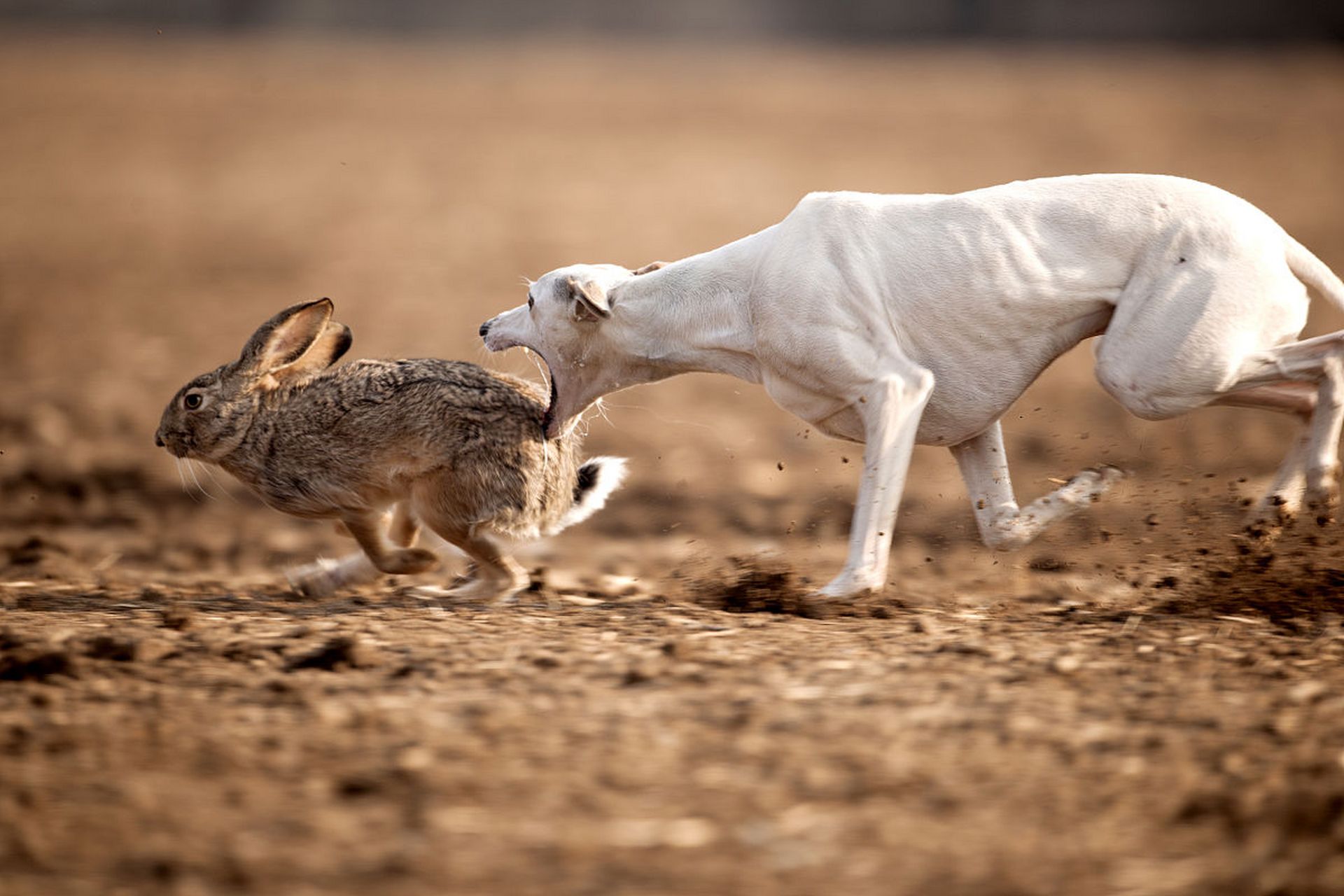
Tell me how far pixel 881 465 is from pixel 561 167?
1783 cm

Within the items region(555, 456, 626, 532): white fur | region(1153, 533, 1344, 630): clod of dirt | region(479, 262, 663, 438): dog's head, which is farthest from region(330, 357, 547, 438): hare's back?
region(1153, 533, 1344, 630): clod of dirt

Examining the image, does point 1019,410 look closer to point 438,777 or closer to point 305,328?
point 305,328

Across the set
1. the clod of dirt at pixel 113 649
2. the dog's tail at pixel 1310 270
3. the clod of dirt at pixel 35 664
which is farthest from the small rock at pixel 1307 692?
the clod of dirt at pixel 35 664

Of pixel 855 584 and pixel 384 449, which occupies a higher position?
pixel 384 449

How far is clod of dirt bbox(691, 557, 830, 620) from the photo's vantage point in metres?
6.00

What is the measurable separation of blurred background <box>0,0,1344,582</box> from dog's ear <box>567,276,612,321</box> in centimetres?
97

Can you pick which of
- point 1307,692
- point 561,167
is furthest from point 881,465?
point 561,167

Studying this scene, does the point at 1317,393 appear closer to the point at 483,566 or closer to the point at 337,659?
the point at 483,566

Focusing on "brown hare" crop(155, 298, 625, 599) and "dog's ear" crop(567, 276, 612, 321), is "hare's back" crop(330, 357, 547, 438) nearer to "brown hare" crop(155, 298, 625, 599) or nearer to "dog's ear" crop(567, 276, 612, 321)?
"brown hare" crop(155, 298, 625, 599)

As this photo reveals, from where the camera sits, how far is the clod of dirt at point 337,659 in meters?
5.05

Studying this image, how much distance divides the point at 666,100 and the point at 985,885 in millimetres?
27907

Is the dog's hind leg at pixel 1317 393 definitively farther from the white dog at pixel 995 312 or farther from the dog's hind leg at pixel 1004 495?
the dog's hind leg at pixel 1004 495

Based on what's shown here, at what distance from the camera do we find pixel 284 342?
6.56m

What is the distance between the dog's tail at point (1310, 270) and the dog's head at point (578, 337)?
268 centimetres
